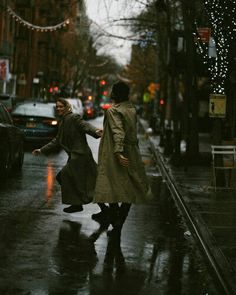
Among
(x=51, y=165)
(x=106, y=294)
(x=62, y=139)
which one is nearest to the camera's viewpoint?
(x=106, y=294)

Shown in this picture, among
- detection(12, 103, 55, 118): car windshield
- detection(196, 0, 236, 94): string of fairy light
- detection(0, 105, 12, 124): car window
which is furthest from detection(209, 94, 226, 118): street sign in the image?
detection(12, 103, 55, 118): car windshield

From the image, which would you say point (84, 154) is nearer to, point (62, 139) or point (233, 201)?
point (62, 139)

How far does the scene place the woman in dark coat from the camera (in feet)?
34.4

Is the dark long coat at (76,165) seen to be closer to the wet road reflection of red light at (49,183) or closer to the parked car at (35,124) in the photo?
the wet road reflection of red light at (49,183)

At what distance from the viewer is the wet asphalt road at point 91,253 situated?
257 inches

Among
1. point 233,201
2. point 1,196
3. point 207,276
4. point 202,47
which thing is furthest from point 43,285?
point 202,47

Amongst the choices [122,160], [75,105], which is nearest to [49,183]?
[122,160]

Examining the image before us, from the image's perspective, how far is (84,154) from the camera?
10641mm

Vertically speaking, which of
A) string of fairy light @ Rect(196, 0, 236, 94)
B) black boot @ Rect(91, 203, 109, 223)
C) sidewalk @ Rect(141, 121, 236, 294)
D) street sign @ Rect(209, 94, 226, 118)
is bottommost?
sidewalk @ Rect(141, 121, 236, 294)

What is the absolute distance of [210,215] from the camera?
11164mm

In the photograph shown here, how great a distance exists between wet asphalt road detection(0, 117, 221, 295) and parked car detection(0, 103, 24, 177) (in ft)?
7.90

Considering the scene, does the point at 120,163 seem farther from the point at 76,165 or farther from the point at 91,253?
the point at 76,165

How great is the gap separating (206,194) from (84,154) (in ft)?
13.8

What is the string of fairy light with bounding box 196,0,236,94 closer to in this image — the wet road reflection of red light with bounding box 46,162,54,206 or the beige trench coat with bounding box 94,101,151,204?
the wet road reflection of red light with bounding box 46,162,54,206
